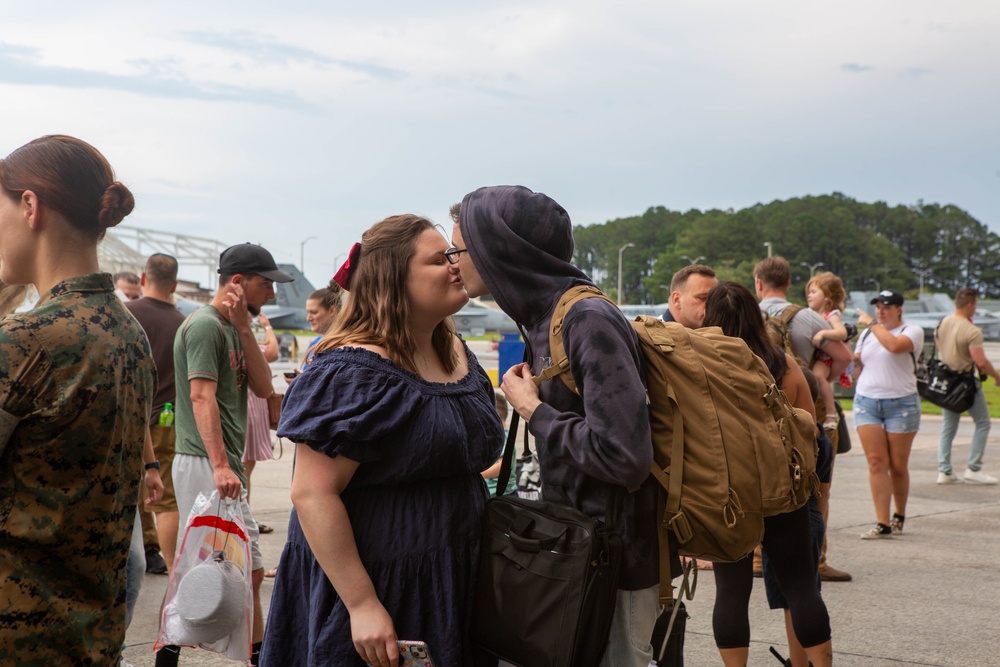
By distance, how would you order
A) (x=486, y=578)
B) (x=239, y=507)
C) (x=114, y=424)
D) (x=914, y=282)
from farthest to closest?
(x=914, y=282) < (x=239, y=507) < (x=486, y=578) < (x=114, y=424)

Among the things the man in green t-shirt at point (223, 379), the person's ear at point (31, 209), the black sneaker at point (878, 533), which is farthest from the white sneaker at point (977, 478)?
the person's ear at point (31, 209)

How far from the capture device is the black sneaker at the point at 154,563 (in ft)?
20.4

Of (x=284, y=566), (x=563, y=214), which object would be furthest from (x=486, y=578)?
(x=563, y=214)

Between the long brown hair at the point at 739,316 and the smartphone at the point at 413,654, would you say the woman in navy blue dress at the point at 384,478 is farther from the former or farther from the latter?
the long brown hair at the point at 739,316

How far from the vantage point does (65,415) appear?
1995mm

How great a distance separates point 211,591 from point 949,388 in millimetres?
8254

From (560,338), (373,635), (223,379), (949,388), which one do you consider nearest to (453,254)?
(560,338)

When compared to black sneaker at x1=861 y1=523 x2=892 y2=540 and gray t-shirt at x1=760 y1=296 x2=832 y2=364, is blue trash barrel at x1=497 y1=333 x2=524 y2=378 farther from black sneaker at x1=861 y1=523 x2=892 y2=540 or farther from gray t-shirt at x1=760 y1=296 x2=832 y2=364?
gray t-shirt at x1=760 y1=296 x2=832 y2=364

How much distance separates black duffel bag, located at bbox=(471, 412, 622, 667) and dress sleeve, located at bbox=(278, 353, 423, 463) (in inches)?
13.7

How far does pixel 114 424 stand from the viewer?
211 cm

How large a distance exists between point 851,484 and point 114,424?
9132mm

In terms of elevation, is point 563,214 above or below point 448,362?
above

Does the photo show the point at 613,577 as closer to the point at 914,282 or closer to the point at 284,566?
the point at 284,566

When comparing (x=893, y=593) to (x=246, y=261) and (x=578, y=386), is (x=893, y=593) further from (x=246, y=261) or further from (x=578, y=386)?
(x=578, y=386)
